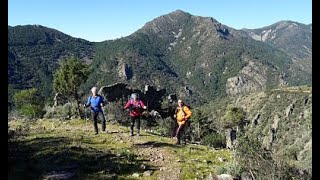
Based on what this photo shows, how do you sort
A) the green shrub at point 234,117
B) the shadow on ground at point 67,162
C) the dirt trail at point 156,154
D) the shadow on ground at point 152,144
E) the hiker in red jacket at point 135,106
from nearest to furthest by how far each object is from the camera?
the shadow on ground at point 67,162
the dirt trail at point 156,154
the shadow on ground at point 152,144
the hiker in red jacket at point 135,106
the green shrub at point 234,117

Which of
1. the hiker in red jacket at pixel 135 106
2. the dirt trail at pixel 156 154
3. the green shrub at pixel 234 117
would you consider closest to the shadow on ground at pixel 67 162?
the dirt trail at pixel 156 154

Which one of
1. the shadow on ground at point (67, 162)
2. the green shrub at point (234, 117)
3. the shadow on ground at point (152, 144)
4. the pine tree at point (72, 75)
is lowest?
the green shrub at point (234, 117)

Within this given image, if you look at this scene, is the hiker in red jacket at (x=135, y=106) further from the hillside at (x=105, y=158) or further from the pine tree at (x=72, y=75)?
the pine tree at (x=72, y=75)

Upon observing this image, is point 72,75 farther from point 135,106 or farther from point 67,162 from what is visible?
point 67,162

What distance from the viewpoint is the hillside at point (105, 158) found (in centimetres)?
1234

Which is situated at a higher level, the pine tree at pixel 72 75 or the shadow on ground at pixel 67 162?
the pine tree at pixel 72 75

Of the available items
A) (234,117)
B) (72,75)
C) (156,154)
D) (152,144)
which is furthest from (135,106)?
(234,117)

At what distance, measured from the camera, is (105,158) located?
566 inches

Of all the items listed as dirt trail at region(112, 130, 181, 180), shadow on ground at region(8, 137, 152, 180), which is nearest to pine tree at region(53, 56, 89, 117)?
dirt trail at region(112, 130, 181, 180)

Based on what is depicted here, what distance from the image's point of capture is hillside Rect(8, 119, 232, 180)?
12.3 metres

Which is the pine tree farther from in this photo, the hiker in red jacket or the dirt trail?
the hiker in red jacket

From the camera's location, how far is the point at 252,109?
522ft

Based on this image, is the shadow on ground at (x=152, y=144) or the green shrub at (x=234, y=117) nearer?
the shadow on ground at (x=152, y=144)
